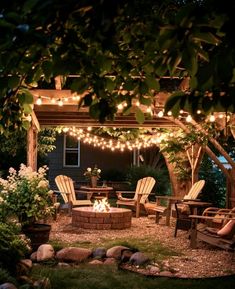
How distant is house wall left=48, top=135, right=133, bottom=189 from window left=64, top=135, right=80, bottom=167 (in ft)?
0.50

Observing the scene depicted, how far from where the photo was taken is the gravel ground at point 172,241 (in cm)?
→ 593

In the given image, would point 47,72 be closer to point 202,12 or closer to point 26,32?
point 26,32

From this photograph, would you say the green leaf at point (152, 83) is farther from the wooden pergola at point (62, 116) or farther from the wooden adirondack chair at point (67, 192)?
the wooden adirondack chair at point (67, 192)

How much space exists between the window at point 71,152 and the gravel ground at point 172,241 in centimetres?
841

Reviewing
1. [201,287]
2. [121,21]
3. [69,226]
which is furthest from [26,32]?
[69,226]

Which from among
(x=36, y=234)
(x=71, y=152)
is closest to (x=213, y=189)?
(x=36, y=234)

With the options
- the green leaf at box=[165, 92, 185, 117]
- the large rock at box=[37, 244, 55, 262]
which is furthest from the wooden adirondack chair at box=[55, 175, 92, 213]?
the green leaf at box=[165, 92, 185, 117]

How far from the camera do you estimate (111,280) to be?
511cm

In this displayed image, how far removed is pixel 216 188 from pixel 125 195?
19.7 ft

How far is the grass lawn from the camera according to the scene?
4.89 meters

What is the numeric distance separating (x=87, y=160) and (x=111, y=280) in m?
15.0

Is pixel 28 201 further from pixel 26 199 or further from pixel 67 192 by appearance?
pixel 67 192

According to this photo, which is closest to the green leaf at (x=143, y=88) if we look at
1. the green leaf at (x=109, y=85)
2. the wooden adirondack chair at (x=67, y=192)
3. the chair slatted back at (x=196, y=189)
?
the green leaf at (x=109, y=85)

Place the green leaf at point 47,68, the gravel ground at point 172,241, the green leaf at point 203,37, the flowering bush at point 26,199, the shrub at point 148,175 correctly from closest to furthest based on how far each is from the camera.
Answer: the green leaf at point 203,37, the green leaf at point 47,68, the gravel ground at point 172,241, the flowering bush at point 26,199, the shrub at point 148,175
